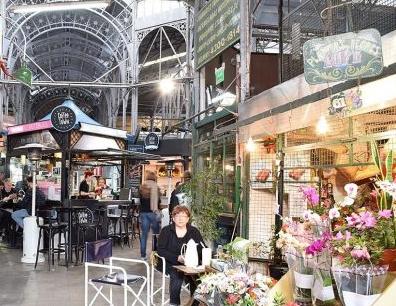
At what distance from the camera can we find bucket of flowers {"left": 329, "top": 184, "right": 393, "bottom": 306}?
254 centimetres

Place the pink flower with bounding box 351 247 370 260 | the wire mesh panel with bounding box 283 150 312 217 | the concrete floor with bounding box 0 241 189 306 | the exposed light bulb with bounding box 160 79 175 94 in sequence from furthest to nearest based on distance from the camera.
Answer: the exposed light bulb with bounding box 160 79 175 94 < the concrete floor with bounding box 0 241 189 306 < the wire mesh panel with bounding box 283 150 312 217 < the pink flower with bounding box 351 247 370 260

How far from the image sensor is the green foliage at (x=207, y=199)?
26.5ft

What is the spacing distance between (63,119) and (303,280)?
973cm

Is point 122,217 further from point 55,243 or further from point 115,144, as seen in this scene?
point 115,144

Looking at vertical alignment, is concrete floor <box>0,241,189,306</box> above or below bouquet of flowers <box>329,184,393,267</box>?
below

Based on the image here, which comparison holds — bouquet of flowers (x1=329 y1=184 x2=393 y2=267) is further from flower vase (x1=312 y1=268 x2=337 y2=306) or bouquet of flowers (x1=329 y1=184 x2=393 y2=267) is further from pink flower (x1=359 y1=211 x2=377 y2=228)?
flower vase (x1=312 y1=268 x2=337 y2=306)

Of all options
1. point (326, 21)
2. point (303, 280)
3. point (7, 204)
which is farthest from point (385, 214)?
point (7, 204)

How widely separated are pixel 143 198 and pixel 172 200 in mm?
570

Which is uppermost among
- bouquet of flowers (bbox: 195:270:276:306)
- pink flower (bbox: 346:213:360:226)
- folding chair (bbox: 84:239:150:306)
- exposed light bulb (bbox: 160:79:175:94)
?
exposed light bulb (bbox: 160:79:175:94)

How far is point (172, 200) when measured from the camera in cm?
968

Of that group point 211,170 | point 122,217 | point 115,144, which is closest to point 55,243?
point 122,217

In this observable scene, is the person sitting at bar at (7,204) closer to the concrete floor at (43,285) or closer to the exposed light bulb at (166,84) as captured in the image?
the concrete floor at (43,285)

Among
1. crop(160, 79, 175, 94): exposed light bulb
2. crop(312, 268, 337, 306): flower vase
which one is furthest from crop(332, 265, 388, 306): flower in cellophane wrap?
crop(160, 79, 175, 94): exposed light bulb

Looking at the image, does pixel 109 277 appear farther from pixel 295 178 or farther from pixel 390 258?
pixel 390 258
